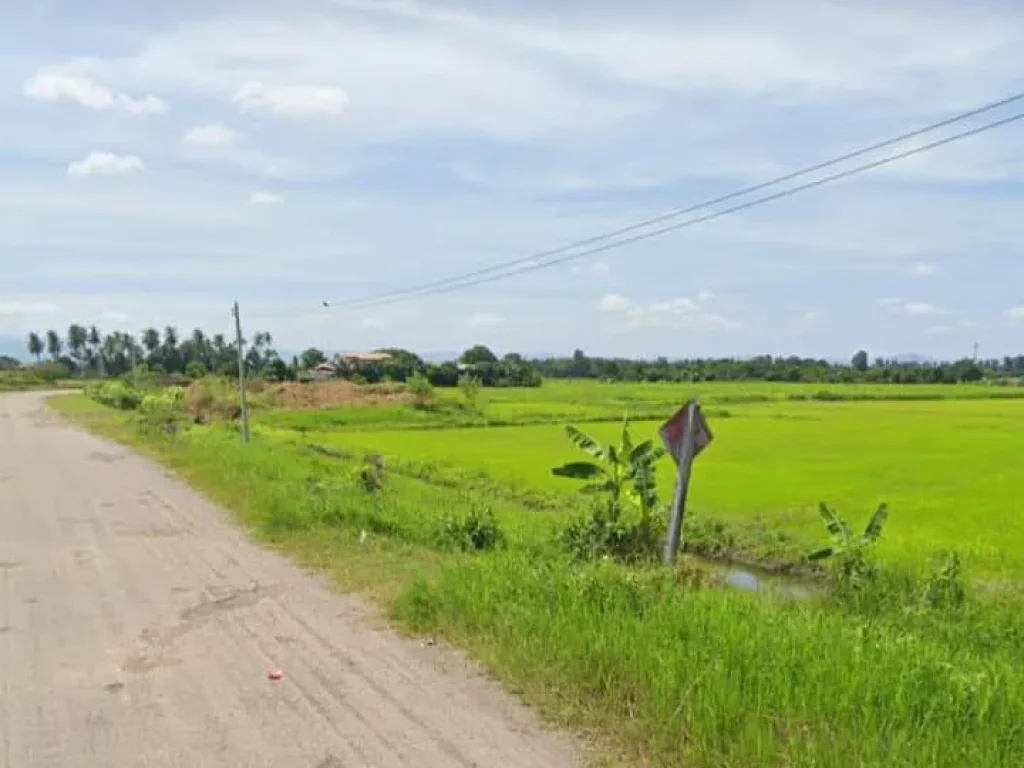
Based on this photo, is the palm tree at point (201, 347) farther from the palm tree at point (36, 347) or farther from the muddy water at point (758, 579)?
the muddy water at point (758, 579)

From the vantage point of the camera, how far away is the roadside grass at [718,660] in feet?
14.8

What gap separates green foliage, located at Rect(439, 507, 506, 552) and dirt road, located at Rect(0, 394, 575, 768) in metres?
1.92

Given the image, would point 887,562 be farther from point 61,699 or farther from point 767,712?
point 61,699

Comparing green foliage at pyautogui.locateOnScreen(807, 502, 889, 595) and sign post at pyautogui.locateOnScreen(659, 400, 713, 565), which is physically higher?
sign post at pyautogui.locateOnScreen(659, 400, 713, 565)

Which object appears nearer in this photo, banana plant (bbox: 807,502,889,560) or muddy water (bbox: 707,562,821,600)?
banana plant (bbox: 807,502,889,560)

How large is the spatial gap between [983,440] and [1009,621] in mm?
24542

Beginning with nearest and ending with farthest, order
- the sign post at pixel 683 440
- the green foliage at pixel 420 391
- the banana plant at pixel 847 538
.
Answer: the sign post at pixel 683 440 → the banana plant at pixel 847 538 → the green foliage at pixel 420 391

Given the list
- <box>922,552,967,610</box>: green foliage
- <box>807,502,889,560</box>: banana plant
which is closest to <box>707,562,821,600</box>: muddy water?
<box>807,502,889,560</box>: banana plant

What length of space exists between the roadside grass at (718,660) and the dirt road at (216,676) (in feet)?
1.23

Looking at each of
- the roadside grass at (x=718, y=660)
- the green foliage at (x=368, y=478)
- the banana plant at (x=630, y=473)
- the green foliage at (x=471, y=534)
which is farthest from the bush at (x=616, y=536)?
the green foliage at (x=368, y=478)

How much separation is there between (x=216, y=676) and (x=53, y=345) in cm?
14752

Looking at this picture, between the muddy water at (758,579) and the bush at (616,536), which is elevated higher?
the bush at (616,536)

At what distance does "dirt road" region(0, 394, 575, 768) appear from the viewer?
4.96 meters

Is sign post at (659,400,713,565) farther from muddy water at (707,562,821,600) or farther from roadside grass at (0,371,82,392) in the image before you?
roadside grass at (0,371,82,392)
